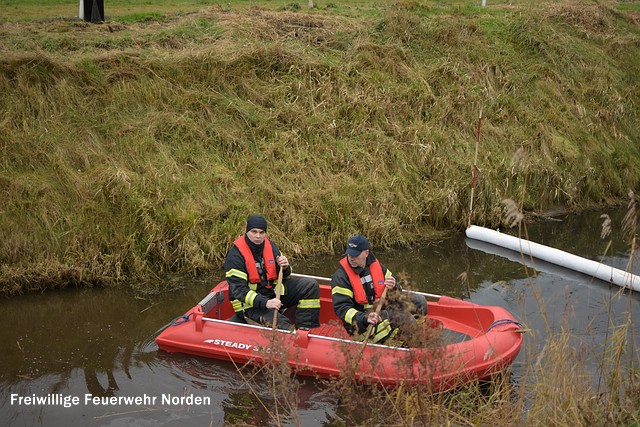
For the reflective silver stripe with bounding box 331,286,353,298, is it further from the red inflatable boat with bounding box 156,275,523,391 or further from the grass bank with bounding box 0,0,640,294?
the grass bank with bounding box 0,0,640,294

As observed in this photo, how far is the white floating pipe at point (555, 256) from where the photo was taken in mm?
9768

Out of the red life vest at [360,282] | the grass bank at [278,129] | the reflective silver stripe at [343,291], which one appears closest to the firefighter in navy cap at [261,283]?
the reflective silver stripe at [343,291]

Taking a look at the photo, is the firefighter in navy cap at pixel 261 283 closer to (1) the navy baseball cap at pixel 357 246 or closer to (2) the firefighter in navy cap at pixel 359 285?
(2) the firefighter in navy cap at pixel 359 285

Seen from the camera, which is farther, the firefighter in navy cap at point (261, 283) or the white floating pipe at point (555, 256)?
the white floating pipe at point (555, 256)

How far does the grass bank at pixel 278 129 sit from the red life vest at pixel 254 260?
2401mm

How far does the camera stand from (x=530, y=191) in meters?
14.3

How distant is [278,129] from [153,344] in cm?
560

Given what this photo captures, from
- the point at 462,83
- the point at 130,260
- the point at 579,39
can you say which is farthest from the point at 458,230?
the point at 579,39

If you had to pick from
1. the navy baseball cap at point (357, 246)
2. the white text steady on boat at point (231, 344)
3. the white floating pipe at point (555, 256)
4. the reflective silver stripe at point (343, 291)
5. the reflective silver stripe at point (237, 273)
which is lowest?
the white text steady on boat at point (231, 344)

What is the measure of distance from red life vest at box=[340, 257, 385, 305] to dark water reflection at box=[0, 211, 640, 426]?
351 mm

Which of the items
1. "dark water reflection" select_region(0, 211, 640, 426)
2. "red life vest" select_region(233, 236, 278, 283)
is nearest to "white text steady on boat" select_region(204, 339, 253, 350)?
"dark water reflection" select_region(0, 211, 640, 426)

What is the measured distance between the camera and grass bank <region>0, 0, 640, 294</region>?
1081 centimetres

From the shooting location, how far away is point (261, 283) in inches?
339

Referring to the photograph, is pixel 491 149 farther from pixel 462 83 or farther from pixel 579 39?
pixel 579 39
